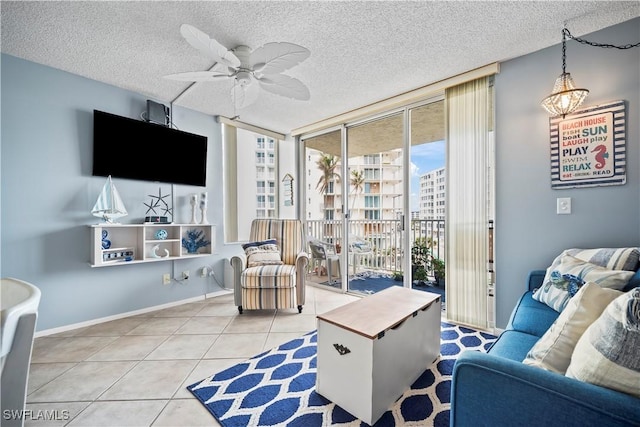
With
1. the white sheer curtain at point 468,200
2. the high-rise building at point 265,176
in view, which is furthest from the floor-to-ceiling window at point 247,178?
the white sheer curtain at point 468,200

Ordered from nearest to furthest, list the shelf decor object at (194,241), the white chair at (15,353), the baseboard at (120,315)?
the white chair at (15,353) → the baseboard at (120,315) → the shelf decor object at (194,241)

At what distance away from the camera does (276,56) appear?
1.59 meters

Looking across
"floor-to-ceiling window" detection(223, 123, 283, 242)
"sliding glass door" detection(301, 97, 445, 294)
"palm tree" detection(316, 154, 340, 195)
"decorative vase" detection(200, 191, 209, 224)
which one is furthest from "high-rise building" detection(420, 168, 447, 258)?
"decorative vase" detection(200, 191, 209, 224)

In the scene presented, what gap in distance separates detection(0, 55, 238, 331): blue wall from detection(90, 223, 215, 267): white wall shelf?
0.48 feet

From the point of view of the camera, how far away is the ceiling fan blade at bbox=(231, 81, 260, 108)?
199 centimetres

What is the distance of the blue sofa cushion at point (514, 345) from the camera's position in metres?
1.14

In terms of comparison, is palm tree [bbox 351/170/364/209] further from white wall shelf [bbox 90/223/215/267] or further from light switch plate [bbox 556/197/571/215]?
light switch plate [bbox 556/197/571/215]

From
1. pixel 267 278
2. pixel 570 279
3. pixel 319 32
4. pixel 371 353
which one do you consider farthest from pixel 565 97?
pixel 267 278

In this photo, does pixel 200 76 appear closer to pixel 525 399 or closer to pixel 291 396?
pixel 291 396

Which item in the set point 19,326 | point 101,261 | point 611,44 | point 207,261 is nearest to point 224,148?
point 207,261

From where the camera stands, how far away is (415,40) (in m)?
1.94

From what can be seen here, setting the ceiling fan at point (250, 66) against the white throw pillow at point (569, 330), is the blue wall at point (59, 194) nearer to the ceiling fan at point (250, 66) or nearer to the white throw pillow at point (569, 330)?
the ceiling fan at point (250, 66)

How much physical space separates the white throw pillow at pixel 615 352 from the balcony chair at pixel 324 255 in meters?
3.31

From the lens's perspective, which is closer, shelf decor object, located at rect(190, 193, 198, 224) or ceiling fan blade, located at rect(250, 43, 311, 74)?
ceiling fan blade, located at rect(250, 43, 311, 74)
